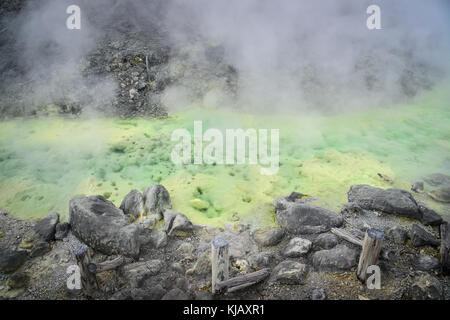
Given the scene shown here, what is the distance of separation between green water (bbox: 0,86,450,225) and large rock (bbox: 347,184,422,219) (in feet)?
1.07

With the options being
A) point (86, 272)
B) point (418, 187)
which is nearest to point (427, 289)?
point (418, 187)

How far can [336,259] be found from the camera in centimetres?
348

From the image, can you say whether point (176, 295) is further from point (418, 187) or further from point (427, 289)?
point (418, 187)

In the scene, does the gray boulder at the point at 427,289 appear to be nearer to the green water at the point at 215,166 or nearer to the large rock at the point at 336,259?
the large rock at the point at 336,259

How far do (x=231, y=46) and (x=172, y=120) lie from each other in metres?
3.20

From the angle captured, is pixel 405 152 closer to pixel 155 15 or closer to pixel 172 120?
pixel 172 120

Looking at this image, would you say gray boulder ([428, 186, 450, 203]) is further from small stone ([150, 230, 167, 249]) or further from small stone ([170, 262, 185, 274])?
small stone ([150, 230, 167, 249])

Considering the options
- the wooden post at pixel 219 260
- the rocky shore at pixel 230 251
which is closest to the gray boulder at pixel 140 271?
the rocky shore at pixel 230 251

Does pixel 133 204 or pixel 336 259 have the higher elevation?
pixel 133 204

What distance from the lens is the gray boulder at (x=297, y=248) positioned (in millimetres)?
3689

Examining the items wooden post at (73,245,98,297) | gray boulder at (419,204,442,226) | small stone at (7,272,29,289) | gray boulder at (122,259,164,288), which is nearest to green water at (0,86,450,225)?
gray boulder at (419,204,442,226)

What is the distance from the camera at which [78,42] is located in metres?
8.45

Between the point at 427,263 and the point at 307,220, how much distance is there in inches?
56.3

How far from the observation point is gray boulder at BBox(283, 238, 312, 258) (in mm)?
3689
